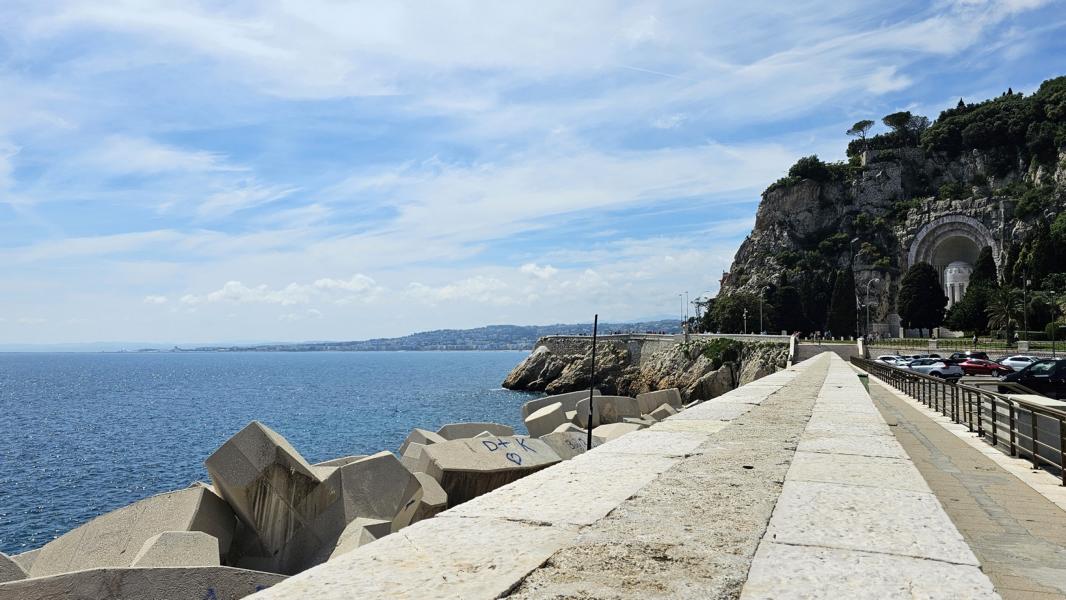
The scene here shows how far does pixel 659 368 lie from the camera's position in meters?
64.4

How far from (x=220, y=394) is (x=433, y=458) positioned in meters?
68.8

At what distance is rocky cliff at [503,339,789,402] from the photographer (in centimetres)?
5425

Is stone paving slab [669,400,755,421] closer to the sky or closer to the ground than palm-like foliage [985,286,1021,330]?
closer to the ground

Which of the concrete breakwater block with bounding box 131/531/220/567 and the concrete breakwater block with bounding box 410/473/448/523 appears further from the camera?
the concrete breakwater block with bounding box 410/473/448/523

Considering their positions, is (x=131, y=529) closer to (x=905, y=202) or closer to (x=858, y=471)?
(x=858, y=471)

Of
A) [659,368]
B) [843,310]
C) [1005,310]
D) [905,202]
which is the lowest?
[659,368]

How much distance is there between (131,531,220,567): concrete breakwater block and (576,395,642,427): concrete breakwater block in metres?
16.1

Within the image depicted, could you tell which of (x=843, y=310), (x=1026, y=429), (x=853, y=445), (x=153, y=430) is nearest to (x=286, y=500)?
(x=853, y=445)

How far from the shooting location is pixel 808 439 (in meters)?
7.06

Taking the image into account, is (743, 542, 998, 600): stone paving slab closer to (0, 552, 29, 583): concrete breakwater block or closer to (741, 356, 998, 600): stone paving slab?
(741, 356, 998, 600): stone paving slab

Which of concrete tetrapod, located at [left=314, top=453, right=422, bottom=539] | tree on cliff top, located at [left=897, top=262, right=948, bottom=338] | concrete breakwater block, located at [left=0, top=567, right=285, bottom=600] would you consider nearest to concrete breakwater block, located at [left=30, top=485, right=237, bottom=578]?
concrete tetrapod, located at [left=314, top=453, right=422, bottom=539]

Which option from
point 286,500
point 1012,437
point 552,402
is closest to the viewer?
point 1012,437

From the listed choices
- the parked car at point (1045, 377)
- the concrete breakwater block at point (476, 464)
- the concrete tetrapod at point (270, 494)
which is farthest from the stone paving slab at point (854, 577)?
the parked car at point (1045, 377)

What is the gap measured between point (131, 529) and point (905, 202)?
423ft
